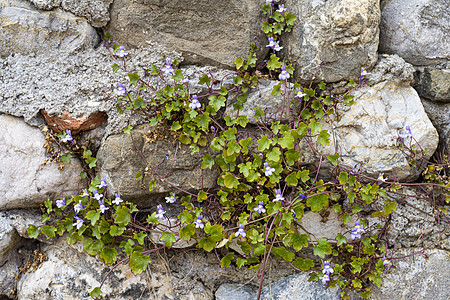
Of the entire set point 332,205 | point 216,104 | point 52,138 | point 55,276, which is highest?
point 216,104

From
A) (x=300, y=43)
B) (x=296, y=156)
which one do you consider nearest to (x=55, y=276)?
(x=296, y=156)

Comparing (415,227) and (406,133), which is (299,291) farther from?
(406,133)

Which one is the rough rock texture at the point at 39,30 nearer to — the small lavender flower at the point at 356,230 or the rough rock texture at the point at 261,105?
the rough rock texture at the point at 261,105

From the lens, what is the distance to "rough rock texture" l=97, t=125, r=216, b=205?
2.18m

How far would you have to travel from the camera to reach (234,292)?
223cm

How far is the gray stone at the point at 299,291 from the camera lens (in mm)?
2197

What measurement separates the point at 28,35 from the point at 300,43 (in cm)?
159

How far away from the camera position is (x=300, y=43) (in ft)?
7.60

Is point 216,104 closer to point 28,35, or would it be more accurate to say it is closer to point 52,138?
point 52,138

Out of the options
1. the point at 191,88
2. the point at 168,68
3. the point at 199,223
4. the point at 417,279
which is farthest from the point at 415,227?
the point at 168,68

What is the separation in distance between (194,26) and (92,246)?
1.39 meters

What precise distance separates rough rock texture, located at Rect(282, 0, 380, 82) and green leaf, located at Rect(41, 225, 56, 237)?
166cm

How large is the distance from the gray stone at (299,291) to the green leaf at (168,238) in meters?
0.63

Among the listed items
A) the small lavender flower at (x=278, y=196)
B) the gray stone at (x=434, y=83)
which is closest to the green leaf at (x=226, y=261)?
the small lavender flower at (x=278, y=196)
